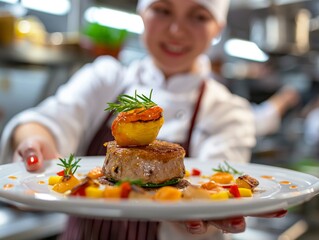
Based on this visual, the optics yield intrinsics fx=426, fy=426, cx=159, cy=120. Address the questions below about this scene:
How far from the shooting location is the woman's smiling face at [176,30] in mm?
1770

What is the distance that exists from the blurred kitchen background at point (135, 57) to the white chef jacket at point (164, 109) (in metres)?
0.62

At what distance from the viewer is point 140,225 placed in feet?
4.88

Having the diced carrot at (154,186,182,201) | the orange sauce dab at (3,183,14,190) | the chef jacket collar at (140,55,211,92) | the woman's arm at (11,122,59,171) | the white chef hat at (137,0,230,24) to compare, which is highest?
the white chef hat at (137,0,230,24)

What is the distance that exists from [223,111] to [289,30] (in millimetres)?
2877

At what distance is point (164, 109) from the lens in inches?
72.7

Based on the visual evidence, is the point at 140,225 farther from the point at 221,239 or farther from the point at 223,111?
the point at 223,111

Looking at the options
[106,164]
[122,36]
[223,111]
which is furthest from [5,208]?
[106,164]

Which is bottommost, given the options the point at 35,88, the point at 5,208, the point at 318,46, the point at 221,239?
the point at 5,208

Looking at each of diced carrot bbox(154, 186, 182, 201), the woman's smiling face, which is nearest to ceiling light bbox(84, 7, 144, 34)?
the woman's smiling face

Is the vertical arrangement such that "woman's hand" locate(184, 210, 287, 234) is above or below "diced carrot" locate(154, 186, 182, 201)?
below

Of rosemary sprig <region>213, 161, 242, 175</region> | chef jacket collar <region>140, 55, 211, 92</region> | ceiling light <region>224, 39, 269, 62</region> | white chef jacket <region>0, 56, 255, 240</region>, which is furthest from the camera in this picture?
ceiling light <region>224, 39, 269, 62</region>

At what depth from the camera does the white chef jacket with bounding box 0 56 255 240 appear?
1761 mm

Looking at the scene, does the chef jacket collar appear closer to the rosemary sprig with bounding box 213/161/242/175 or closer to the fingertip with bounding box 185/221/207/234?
the rosemary sprig with bounding box 213/161/242/175

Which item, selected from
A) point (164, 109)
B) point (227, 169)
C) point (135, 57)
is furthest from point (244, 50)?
point (227, 169)
